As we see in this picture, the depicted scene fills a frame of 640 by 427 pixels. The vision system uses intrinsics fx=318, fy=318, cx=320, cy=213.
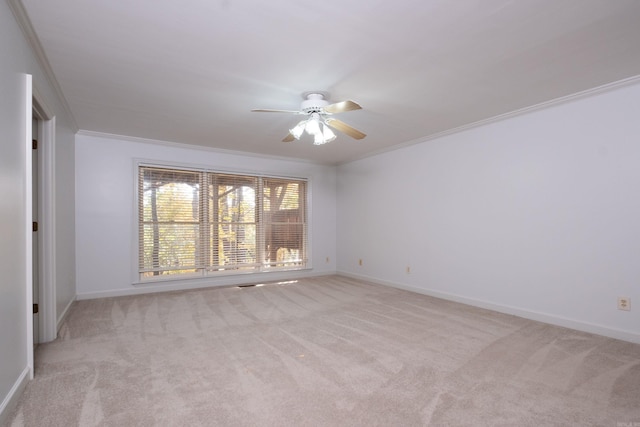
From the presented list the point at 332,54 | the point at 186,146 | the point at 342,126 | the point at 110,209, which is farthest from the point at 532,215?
the point at 110,209

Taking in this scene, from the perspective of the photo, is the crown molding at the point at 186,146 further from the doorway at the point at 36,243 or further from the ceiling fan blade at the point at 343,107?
the ceiling fan blade at the point at 343,107

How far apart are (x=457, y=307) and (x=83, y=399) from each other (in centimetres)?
393

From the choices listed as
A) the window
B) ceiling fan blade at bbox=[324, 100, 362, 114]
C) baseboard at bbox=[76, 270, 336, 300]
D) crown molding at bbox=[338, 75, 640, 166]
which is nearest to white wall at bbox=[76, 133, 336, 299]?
baseboard at bbox=[76, 270, 336, 300]

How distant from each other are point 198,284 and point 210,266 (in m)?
0.35

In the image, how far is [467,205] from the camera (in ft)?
14.3

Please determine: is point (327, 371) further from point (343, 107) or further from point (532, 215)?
point (532, 215)

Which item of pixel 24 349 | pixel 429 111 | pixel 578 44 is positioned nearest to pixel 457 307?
pixel 429 111

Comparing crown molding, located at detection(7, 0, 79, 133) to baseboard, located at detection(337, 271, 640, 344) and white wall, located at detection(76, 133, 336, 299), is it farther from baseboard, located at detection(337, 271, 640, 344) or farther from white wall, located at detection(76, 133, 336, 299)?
baseboard, located at detection(337, 271, 640, 344)

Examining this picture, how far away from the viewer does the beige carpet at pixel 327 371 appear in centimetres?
185

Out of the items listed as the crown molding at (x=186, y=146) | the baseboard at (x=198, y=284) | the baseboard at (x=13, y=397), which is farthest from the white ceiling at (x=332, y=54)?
the baseboard at (x=198, y=284)

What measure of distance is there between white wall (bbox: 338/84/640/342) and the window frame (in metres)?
1.75

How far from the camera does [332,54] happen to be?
8.02 ft

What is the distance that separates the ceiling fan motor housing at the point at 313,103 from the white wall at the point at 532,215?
2369 millimetres

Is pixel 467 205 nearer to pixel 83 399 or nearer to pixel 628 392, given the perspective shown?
pixel 628 392
